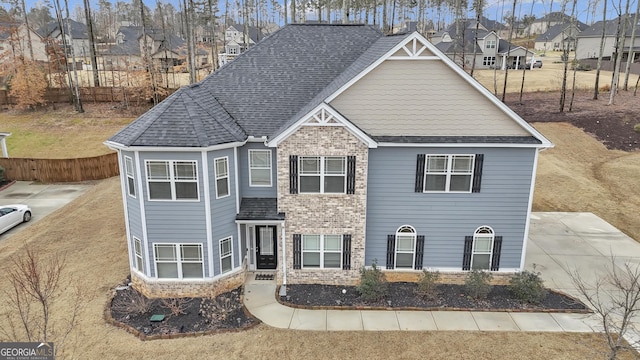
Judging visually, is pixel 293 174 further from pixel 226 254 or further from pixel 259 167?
pixel 226 254

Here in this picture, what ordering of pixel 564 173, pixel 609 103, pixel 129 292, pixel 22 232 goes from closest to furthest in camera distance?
pixel 129 292 < pixel 22 232 < pixel 564 173 < pixel 609 103

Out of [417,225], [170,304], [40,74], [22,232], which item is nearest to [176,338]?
[170,304]

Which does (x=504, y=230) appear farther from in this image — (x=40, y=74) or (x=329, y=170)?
(x=40, y=74)

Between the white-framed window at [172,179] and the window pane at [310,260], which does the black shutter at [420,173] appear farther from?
the white-framed window at [172,179]

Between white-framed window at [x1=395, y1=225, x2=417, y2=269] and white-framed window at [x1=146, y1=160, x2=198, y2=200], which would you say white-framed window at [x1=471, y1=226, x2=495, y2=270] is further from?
white-framed window at [x1=146, y1=160, x2=198, y2=200]

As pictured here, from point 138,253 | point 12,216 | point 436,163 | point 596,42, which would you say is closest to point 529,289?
Result: point 436,163

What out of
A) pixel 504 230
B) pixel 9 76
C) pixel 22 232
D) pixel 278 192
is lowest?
pixel 22 232

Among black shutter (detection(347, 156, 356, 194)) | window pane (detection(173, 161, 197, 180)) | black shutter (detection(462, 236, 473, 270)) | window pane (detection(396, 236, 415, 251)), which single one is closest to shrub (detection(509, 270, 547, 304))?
black shutter (detection(462, 236, 473, 270))
